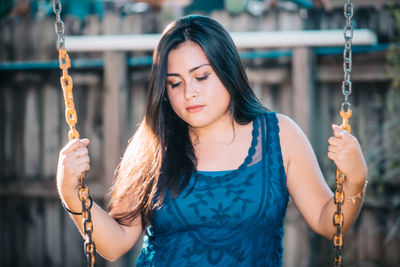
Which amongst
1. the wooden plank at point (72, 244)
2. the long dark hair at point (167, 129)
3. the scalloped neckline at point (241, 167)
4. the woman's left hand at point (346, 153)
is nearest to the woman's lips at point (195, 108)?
the long dark hair at point (167, 129)

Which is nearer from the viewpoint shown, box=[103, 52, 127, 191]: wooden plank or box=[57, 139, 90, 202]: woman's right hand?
box=[57, 139, 90, 202]: woman's right hand

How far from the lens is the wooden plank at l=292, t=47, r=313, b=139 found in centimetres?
338

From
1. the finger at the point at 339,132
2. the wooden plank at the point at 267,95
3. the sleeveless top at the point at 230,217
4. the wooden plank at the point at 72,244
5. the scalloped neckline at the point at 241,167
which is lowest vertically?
the wooden plank at the point at 72,244

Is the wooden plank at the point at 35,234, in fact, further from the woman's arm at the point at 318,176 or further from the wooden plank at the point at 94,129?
the woman's arm at the point at 318,176

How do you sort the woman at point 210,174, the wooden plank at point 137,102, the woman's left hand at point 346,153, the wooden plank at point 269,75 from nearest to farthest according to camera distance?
the woman's left hand at point 346,153, the woman at point 210,174, the wooden plank at point 269,75, the wooden plank at point 137,102

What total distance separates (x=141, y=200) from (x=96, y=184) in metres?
2.08

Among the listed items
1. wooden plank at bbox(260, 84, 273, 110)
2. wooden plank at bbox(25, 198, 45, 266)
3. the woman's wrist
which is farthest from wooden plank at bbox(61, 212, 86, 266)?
the woman's wrist

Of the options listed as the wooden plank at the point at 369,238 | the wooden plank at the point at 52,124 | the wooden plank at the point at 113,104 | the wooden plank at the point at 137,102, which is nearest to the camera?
the wooden plank at the point at 369,238

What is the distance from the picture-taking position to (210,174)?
199cm

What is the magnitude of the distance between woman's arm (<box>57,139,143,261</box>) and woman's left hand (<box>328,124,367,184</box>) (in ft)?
2.95

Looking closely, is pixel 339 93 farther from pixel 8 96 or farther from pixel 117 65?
pixel 8 96

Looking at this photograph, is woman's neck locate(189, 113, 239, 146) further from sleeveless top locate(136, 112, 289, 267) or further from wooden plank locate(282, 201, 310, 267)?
wooden plank locate(282, 201, 310, 267)

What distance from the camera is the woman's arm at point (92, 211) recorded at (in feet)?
5.99

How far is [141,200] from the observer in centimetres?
204
